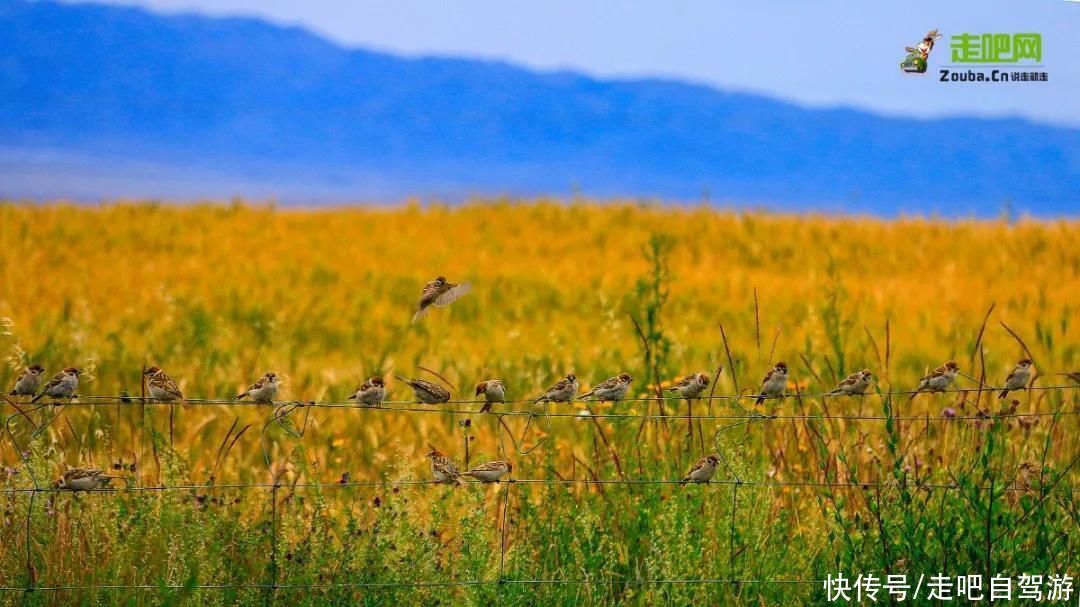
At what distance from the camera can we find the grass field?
3.92 m

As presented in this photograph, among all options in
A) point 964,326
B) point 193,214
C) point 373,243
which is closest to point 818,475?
point 964,326

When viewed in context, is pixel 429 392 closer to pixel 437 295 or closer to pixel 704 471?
pixel 437 295

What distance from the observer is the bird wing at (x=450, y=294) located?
3.72 metres

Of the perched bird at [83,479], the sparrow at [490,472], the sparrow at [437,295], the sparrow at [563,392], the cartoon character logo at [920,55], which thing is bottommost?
→ the perched bird at [83,479]

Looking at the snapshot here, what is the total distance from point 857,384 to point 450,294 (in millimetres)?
1405

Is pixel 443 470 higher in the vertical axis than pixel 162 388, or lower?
lower

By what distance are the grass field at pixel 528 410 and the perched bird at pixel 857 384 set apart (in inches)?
7.8

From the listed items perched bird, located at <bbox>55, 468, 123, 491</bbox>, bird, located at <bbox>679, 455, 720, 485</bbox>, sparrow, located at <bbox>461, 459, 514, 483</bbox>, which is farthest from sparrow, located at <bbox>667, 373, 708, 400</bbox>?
perched bird, located at <bbox>55, 468, 123, 491</bbox>

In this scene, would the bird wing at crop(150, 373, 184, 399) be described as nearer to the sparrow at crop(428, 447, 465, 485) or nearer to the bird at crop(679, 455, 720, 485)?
the sparrow at crop(428, 447, 465, 485)

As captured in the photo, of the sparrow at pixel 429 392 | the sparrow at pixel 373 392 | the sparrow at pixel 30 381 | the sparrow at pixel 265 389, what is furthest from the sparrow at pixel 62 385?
the sparrow at pixel 429 392

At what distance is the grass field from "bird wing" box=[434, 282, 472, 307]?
561 mm

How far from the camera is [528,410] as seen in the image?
5984 millimetres

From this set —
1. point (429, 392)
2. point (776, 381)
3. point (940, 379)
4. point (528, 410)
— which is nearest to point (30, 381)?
point (429, 392)

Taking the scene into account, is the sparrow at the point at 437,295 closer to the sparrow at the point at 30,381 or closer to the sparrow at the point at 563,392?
the sparrow at the point at 563,392
